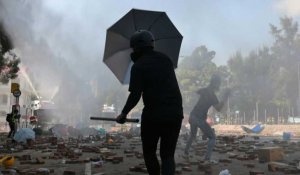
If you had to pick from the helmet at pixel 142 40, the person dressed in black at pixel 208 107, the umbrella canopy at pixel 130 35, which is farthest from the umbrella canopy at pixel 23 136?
the helmet at pixel 142 40

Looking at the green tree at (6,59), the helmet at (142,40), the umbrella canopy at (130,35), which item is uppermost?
the green tree at (6,59)

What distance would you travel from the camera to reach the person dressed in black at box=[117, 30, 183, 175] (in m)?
4.14

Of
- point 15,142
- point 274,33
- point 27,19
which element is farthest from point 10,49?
point 274,33

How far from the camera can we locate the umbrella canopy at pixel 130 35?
7.94 m

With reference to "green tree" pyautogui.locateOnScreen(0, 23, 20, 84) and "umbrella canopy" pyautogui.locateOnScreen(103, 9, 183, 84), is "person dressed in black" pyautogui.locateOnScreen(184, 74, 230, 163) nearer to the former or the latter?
"umbrella canopy" pyautogui.locateOnScreen(103, 9, 183, 84)

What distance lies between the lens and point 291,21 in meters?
64.5

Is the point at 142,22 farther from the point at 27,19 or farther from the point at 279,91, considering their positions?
the point at 279,91

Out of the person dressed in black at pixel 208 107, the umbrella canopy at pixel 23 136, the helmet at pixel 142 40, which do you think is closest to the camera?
the helmet at pixel 142 40

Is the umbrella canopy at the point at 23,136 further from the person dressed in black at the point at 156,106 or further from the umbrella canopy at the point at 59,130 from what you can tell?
the person dressed in black at the point at 156,106

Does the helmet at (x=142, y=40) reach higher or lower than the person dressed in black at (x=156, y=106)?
higher

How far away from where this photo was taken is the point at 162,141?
4.25 meters

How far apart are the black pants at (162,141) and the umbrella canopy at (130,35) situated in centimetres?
363

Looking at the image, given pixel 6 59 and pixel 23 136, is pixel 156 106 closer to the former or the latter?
pixel 23 136

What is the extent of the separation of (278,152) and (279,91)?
51.5m
